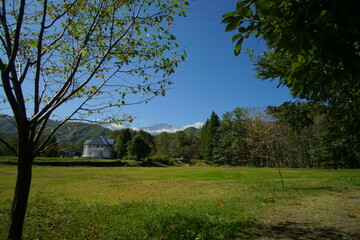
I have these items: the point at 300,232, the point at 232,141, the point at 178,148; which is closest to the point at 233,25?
the point at 300,232

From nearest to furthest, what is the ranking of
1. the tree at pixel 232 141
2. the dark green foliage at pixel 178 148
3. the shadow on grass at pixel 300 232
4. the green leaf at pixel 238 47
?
the green leaf at pixel 238 47
the shadow on grass at pixel 300 232
the tree at pixel 232 141
the dark green foliage at pixel 178 148

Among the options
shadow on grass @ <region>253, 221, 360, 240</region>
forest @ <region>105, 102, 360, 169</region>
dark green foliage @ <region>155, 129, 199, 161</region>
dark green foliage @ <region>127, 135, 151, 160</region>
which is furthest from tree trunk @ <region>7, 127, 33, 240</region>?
dark green foliage @ <region>155, 129, 199, 161</region>

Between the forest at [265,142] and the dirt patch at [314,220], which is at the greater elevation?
the forest at [265,142]

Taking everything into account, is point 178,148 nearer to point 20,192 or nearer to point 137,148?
point 137,148

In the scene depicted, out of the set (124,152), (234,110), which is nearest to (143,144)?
(124,152)

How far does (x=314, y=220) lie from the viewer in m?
5.62

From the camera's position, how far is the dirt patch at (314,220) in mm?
4559

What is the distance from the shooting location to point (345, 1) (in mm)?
1310

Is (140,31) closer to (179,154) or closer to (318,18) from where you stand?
(318,18)

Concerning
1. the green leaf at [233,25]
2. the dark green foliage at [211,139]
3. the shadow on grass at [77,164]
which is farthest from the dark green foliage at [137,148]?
the green leaf at [233,25]

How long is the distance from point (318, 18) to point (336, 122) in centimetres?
441

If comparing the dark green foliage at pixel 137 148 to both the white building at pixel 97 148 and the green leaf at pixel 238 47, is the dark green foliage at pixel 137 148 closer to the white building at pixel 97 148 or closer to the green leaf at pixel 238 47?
the white building at pixel 97 148

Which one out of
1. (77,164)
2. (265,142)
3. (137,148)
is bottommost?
(77,164)

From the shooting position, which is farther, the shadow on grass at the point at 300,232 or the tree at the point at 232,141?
the tree at the point at 232,141
